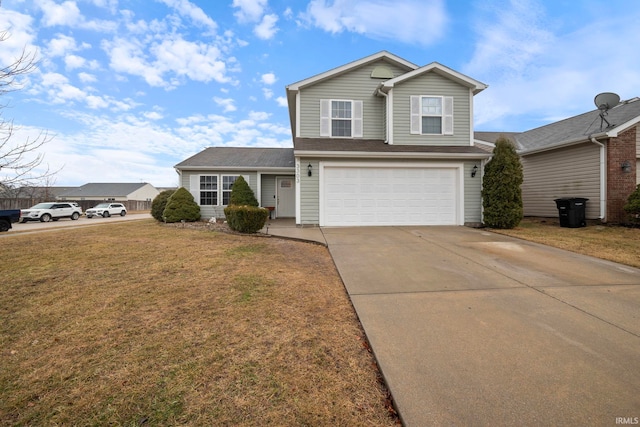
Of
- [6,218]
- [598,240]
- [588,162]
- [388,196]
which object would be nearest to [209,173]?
[388,196]

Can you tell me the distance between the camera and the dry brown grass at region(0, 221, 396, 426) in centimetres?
178

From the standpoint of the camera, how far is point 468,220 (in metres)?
10.3

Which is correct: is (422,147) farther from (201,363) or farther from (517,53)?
(201,363)

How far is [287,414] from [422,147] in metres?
10.5

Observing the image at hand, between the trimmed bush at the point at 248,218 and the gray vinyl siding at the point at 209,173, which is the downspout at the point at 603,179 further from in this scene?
the gray vinyl siding at the point at 209,173

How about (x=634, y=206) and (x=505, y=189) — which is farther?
(x=505, y=189)

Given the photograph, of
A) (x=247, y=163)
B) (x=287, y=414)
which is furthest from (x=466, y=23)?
(x=287, y=414)

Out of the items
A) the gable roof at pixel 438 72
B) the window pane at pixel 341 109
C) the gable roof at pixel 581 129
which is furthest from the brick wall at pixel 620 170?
the window pane at pixel 341 109

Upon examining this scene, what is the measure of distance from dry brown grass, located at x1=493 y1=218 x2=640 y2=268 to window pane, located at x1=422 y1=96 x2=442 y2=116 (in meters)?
5.25

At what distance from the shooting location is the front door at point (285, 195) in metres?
14.4

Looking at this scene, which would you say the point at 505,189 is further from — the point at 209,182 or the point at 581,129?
the point at 209,182

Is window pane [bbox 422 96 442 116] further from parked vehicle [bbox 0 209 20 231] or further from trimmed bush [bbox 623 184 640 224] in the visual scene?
parked vehicle [bbox 0 209 20 231]

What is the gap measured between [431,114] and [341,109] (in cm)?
365

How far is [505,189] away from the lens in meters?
9.16
